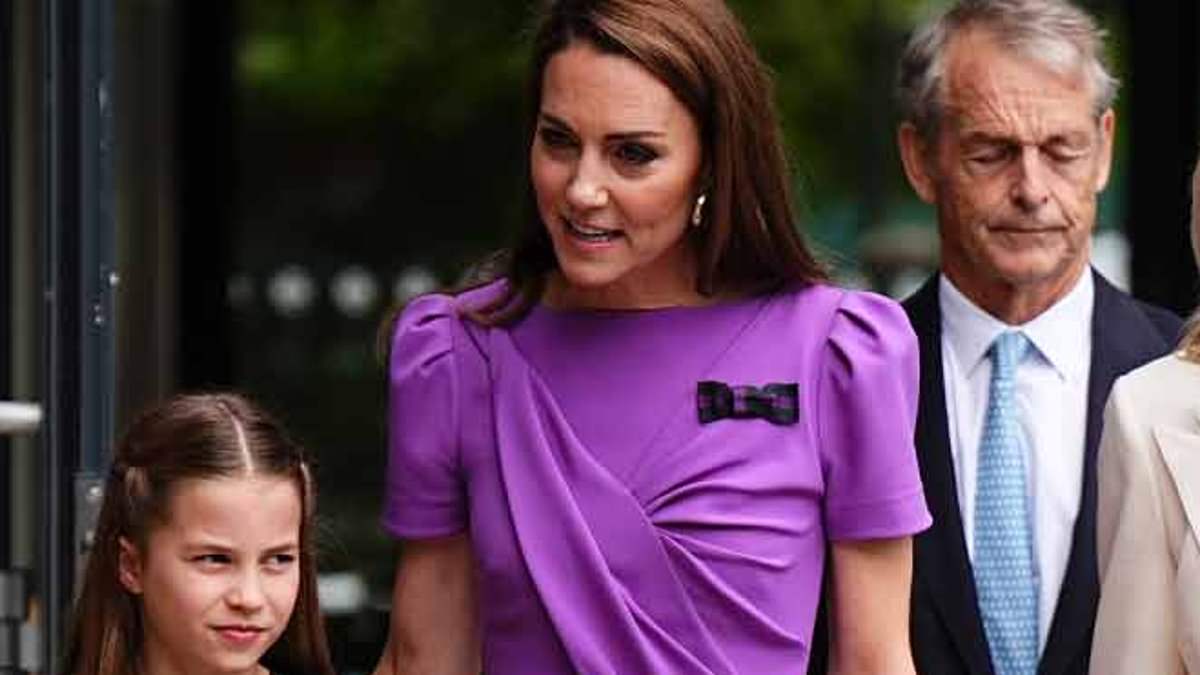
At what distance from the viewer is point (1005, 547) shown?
3.93m

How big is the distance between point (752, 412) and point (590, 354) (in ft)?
0.71

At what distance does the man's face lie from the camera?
4.04 metres

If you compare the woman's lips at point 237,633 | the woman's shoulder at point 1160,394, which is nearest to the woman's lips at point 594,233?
the woman's lips at point 237,633

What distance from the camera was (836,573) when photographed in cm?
343

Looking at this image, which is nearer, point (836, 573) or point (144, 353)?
point (836, 573)

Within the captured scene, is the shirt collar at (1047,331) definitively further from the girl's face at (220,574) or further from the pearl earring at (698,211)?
the girl's face at (220,574)

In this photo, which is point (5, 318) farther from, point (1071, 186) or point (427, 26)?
point (427, 26)

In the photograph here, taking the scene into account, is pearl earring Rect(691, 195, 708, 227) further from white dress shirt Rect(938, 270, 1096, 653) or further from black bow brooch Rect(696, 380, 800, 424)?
white dress shirt Rect(938, 270, 1096, 653)

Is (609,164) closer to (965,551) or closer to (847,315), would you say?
(847,315)

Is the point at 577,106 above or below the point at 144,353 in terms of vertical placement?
above

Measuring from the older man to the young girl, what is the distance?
2.83ft

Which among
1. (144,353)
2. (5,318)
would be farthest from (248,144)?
(5,318)

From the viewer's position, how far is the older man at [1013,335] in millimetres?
3904

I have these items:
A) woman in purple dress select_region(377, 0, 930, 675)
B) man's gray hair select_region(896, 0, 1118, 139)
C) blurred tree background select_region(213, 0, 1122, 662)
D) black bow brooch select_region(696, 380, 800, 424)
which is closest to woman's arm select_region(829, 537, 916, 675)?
woman in purple dress select_region(377, 0, 930, 675)
